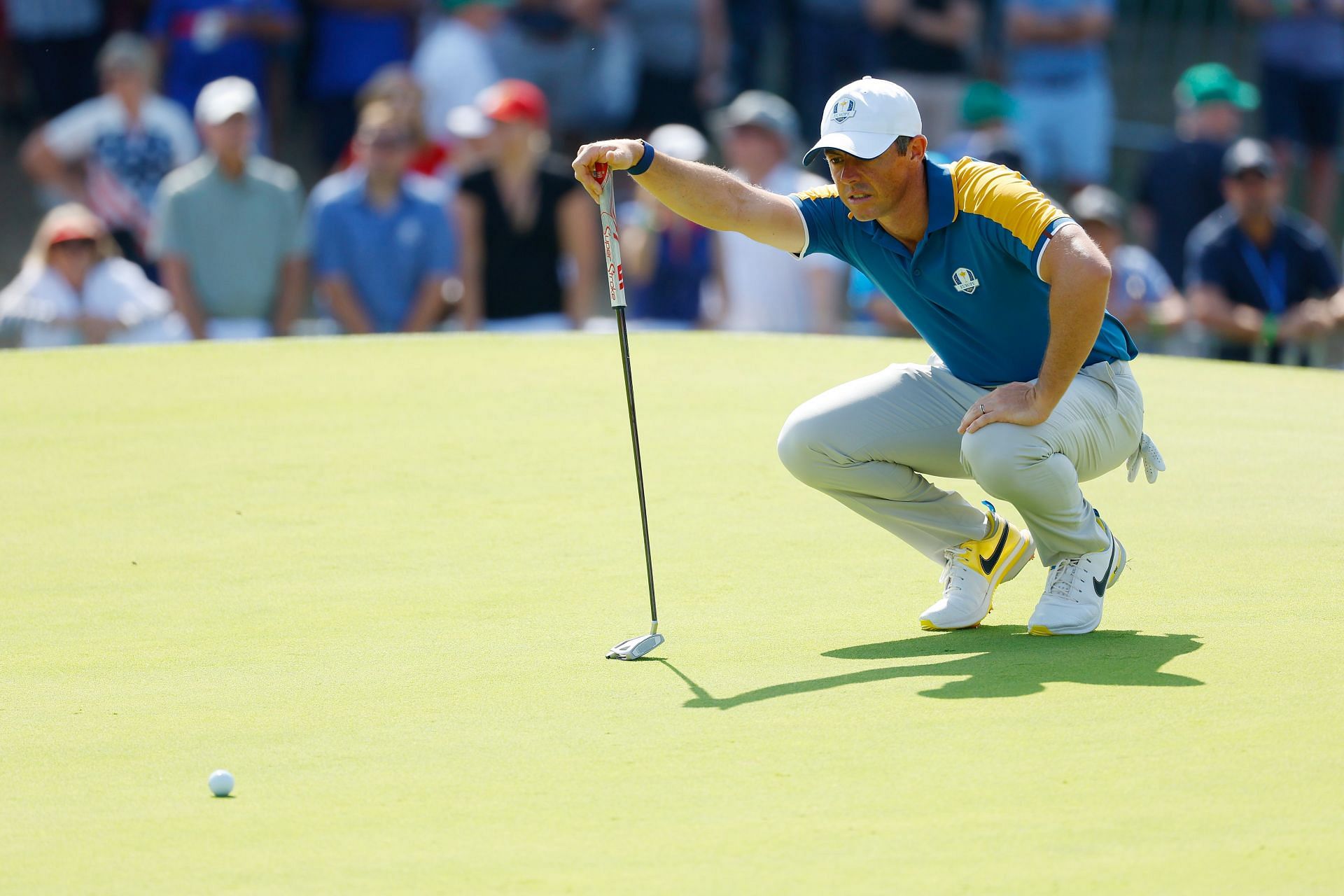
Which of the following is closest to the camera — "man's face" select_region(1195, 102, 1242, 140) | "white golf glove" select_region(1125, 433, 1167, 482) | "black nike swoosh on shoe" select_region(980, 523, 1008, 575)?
"black nike swoosh on shoe" select_region(980, 523, 1008, 575)

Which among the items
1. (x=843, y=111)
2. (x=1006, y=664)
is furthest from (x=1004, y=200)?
(x=1006, y=664)

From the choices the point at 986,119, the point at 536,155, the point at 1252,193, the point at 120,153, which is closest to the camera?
the point at 1252,193

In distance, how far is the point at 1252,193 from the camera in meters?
11.5

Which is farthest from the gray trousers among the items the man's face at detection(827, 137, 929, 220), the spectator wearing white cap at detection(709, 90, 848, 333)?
the spectator wearing white cap at detection(709, 90, 848, 333)

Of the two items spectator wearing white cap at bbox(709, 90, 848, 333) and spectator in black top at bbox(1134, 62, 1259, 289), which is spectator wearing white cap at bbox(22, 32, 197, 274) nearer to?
spectator wearing white cap at bbox(709, 90, 848, 333)

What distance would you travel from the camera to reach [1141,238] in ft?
47.5

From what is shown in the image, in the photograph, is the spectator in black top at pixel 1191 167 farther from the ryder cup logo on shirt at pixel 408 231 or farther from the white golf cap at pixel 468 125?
the ryder cup logo on shirt at pixel 408 231

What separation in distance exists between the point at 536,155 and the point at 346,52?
9.08 feet

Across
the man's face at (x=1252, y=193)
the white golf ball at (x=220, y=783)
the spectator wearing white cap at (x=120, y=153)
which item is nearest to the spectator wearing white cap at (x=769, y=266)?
the man's face at (x=1252, y=193)

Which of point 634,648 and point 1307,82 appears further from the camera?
point 1307,82

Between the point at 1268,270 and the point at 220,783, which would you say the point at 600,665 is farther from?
the point at 1268,270

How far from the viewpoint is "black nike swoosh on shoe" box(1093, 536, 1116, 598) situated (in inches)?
221

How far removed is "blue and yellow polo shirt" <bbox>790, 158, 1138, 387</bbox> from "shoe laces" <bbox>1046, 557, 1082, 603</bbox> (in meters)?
0.58

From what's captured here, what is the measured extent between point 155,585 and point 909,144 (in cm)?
307
